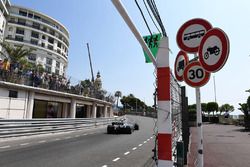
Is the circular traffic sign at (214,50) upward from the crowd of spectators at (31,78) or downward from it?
downward

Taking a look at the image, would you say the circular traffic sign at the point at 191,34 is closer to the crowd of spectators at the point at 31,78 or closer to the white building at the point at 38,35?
the crowd of spectators at the point at 31,78

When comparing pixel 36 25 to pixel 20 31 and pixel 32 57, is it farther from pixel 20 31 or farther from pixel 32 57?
pixel 32 57

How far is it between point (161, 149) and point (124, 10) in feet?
6.94

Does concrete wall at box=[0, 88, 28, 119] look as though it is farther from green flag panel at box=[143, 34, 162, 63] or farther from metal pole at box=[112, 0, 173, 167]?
metal pole at box=[112, 0, 173, 167]

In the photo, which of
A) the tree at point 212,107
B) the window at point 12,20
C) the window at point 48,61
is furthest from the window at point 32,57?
the tree at point 212,107

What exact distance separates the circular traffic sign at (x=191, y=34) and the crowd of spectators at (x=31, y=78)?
609 inches

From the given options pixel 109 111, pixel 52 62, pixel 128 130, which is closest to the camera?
pixel 128 130

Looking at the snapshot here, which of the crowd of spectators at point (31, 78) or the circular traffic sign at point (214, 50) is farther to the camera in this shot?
the crowd of spectators at point (31, 78)

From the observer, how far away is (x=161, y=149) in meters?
3.49

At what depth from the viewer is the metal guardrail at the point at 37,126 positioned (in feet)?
44.5

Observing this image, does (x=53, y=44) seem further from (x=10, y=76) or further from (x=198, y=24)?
(x=198, y=24)

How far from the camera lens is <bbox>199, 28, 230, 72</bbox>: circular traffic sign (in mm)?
3511

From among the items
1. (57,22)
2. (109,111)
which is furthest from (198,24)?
(57,22)

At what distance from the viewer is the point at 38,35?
271 feet
